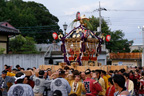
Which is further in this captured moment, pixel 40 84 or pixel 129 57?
pixel 129 57

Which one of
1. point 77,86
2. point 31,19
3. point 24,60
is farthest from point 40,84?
point 31,19

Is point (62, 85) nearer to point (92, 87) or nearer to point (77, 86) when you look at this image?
point (77, 86)

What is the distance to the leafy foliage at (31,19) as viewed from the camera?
4212cm

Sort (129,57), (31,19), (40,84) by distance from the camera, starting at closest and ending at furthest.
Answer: (40,84)
(129,57)
(31,19)

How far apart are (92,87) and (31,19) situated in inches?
1454

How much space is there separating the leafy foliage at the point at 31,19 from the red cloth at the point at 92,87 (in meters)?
34.1

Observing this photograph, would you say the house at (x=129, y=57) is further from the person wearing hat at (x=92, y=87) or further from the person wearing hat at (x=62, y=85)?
the person wearing hat at (x=62, y=85)

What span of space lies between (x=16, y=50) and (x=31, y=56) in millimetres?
11059

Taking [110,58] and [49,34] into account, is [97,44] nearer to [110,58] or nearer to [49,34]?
[110,58]

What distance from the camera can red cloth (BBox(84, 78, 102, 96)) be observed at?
8.02 metres

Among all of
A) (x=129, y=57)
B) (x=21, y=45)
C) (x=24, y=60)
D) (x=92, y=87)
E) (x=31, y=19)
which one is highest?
(x=31, y=19)

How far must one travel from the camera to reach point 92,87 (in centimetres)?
803

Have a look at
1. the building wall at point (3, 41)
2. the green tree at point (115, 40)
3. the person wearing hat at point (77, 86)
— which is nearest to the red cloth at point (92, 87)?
the person wearing hat at point (77, 86)

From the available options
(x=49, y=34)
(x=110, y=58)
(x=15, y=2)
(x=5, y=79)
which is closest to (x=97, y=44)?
(x=5, y=79)
